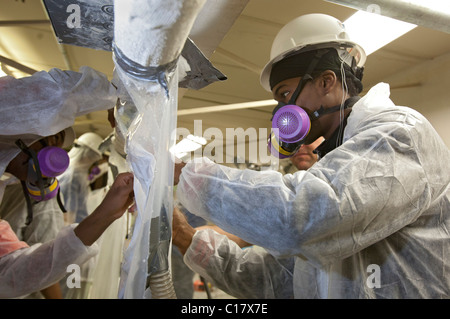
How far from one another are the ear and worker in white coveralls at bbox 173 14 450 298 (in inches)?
2.2

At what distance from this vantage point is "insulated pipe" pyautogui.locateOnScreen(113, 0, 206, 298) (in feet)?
2.14

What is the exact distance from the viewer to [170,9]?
59 cm

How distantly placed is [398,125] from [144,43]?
0.69 meters

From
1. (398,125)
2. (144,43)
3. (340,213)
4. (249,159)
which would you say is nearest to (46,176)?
(144,43)

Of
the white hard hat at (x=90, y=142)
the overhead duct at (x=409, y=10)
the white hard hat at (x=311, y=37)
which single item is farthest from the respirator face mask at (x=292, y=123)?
the white hard hat at (x=90, y=142)

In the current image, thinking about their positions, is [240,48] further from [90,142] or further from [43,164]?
[90,142]

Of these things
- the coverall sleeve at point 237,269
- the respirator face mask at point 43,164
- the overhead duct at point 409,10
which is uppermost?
the overhead duct at point 409,10

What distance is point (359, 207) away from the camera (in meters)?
0.74

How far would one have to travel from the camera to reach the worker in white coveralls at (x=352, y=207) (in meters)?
0.76

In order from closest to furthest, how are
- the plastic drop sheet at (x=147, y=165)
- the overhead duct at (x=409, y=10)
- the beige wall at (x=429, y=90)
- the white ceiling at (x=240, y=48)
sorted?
the plastic drop sheet at (x=147, y=165)
the overhead duct at (x=409, y=10)
the white ceiling at (x=240, y=48)
the beige wall at (x=429, y=90)

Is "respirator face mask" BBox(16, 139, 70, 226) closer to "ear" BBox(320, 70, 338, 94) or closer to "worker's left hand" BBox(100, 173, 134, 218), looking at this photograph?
"worker's left hand" BBox(100, 173, 134, 218)

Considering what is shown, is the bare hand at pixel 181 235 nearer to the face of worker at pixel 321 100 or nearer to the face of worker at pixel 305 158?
the face of worker at pixel 321 100

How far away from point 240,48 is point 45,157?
127 centimetres

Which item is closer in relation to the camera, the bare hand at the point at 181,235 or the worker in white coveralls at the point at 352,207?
the worker in white coveralls at the point at 352,207
